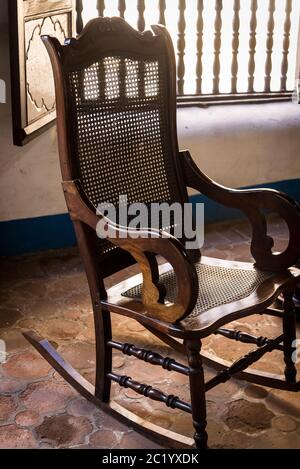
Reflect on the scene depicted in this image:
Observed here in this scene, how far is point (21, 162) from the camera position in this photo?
3.64 meters

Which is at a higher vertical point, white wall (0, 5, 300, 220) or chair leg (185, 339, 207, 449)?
white wall (0, 5, 300, 220)

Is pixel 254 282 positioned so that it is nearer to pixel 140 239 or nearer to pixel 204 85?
pixel 140 239

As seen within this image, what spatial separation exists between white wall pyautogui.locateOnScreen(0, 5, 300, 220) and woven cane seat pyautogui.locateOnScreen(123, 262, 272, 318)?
5.01 ft

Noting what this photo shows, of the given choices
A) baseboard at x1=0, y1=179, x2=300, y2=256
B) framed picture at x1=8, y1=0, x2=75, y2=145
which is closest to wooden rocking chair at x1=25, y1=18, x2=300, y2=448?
framed picture at x1=8, y1=0, x2=75, y2=145

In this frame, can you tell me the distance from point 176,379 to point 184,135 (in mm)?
1902

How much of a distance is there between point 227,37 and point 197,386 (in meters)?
2.98

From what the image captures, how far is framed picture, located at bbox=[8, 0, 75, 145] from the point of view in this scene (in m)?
2.95

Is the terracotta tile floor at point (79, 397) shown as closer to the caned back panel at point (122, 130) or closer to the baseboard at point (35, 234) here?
the baseboard at point (35, 234)

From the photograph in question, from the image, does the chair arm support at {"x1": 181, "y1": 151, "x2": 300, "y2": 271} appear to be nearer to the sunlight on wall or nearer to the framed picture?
the framed picture

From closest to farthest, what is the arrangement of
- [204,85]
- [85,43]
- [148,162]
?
1. [85,43]
2. [148,162]
3. [204,85]

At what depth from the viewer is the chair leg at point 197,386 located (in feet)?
6.43

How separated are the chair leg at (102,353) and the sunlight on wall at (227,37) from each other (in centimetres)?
227

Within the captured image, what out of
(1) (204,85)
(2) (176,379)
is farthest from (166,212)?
(1) (204,85)

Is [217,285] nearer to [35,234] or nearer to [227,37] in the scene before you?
[35,234]
